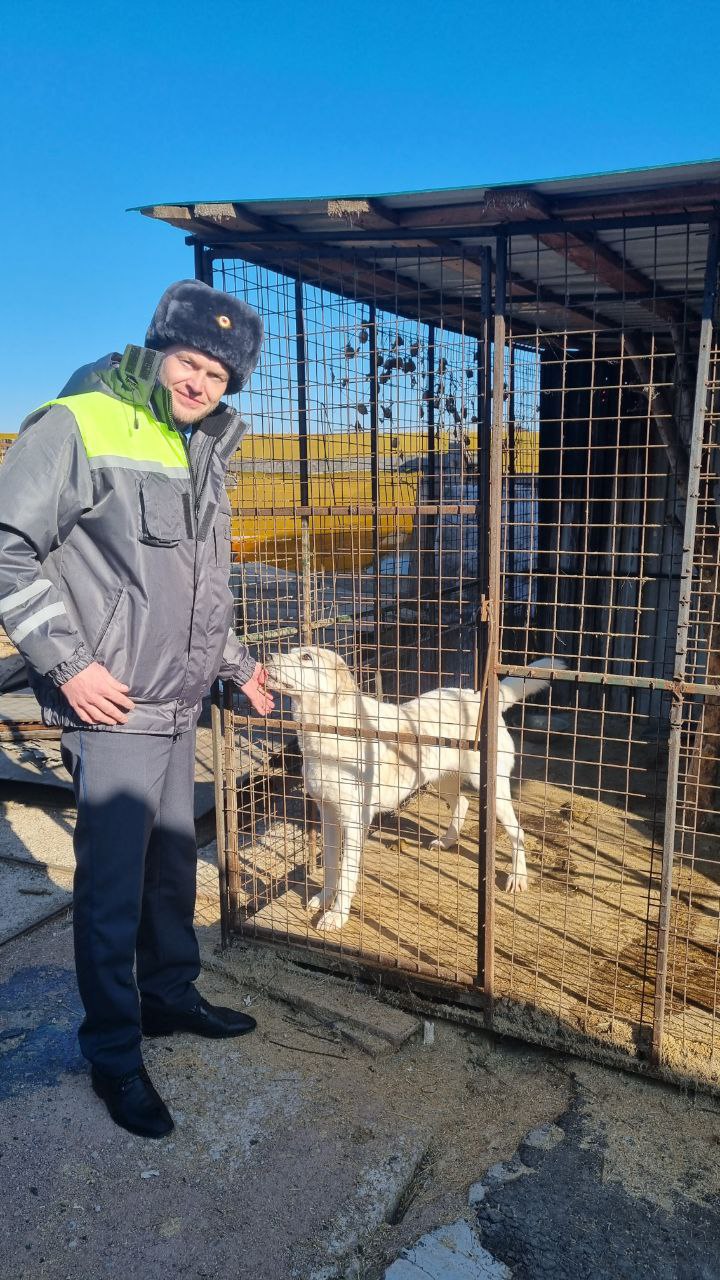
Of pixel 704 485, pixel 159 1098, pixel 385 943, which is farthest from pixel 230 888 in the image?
pixel 704 485

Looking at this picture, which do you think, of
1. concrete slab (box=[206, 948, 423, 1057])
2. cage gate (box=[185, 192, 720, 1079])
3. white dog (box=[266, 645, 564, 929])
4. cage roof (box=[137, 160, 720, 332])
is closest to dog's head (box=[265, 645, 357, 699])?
white dog (box=[266, 645, 564, 929])

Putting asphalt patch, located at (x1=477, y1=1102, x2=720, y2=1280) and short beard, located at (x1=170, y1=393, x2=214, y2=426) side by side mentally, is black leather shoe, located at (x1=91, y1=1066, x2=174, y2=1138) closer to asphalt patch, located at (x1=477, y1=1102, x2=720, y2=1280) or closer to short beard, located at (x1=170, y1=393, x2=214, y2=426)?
asphalt patch, located at (x1=477, y1=1102, x2=720, y2=1280)

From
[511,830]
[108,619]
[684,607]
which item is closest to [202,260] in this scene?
[108,619]

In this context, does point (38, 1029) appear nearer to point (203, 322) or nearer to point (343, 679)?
point (343, 679)

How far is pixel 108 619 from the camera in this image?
2670mm

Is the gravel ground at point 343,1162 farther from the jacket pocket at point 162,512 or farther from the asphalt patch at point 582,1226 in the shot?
the jacket pocket at point 162,512

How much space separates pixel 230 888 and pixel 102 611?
1.74 m

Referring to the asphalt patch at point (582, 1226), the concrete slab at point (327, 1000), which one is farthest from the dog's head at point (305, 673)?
the asphalt patch at point (582, 1226)

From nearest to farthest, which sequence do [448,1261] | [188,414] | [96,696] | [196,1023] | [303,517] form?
[448,1261], [96,696], [188,414], [196,1023], [303,517]

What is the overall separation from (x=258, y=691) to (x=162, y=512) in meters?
1.05

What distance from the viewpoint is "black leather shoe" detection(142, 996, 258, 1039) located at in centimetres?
322

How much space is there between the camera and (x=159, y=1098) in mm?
2809

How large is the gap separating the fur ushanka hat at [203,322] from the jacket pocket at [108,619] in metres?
0.90

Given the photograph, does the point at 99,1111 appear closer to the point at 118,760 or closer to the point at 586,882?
the point at 118,760
